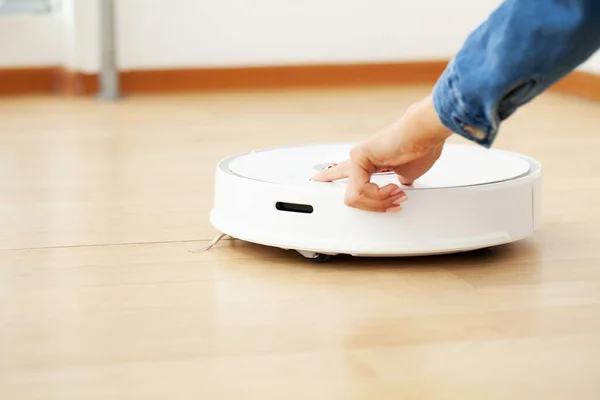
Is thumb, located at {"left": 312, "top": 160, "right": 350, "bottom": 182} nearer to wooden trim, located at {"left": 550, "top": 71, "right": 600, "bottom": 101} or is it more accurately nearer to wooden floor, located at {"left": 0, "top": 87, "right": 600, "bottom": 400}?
wooden floor, located at {"left": 0, "top": 87, "right": 600, "bottom": 400}

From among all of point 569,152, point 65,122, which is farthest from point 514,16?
point 65,122

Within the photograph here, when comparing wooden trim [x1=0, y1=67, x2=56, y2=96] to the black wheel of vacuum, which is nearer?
the black wheel of vacuum

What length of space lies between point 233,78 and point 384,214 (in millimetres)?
1992

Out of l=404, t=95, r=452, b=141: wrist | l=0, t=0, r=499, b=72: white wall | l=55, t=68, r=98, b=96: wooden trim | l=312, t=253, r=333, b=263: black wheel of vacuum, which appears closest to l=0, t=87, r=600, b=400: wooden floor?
l=312, t=253, r=333, b=263: black wheel of vacuum

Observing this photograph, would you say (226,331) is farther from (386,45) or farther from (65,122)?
(386,45)

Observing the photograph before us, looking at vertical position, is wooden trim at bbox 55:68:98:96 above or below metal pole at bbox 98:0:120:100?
below

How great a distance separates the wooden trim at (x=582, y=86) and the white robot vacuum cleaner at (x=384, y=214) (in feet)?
5.10

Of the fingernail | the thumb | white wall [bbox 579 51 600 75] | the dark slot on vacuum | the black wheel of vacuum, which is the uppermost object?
the thumb

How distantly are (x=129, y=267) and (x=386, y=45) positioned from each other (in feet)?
6.88

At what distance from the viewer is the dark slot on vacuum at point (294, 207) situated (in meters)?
1.10

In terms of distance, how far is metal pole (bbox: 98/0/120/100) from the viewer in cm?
267

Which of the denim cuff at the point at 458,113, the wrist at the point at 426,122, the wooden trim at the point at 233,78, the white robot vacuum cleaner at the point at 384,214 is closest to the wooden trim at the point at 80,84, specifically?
the wooden trim at the point at 233,78

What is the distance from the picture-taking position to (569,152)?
1852mm

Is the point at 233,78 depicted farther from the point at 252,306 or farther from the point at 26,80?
the point at 252,306
